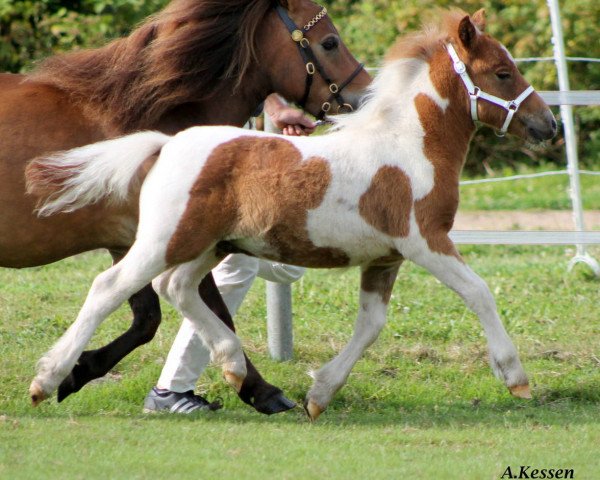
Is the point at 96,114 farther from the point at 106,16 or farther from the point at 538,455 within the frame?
the point at 106,16

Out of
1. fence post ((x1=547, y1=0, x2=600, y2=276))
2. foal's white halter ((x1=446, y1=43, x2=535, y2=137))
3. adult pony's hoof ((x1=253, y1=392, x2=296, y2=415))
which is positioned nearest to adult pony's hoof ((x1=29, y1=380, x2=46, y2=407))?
adult pony's hoof ((x1=253, y1=392, x2=296, y2=415))

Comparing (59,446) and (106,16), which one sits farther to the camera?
(106,16)

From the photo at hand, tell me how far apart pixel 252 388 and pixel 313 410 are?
424 mm

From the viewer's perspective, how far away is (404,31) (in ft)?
49.7

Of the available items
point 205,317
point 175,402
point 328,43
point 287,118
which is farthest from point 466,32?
point 175,402

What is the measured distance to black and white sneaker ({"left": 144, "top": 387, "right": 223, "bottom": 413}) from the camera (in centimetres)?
570

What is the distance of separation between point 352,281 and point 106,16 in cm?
591

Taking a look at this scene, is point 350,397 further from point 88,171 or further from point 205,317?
point 88,171

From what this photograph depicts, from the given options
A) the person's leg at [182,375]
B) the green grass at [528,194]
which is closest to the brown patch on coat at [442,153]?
the person's leg at [182,375]

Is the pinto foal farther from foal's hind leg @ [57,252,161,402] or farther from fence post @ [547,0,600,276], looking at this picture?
fence post @ [547,0,600,276]

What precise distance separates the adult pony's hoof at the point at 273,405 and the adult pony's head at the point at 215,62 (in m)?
1.40

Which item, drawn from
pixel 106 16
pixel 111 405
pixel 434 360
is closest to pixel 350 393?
pixel 434 360

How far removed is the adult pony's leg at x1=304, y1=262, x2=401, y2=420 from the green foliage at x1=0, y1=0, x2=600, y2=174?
7.23m

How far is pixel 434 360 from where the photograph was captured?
6738 millimetres
